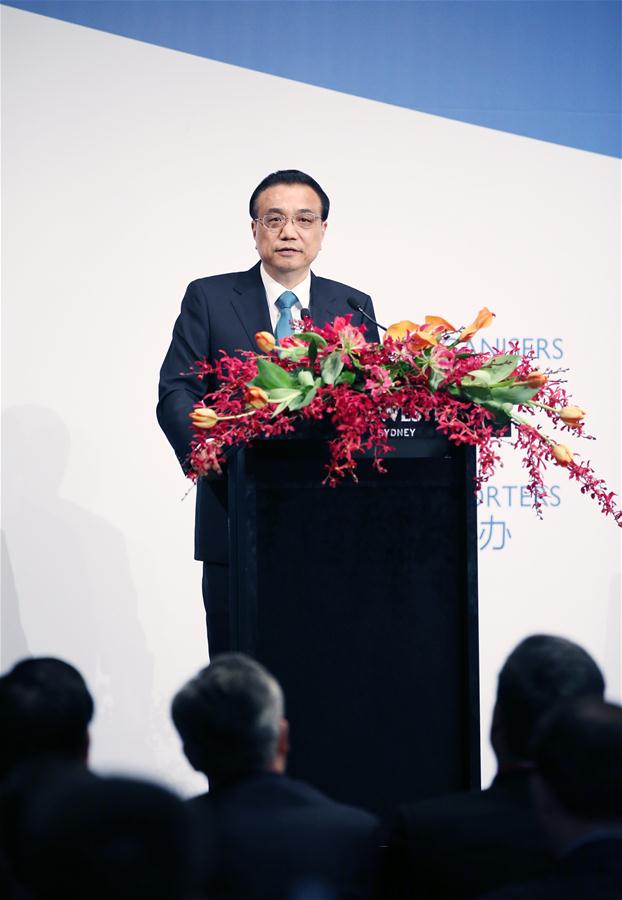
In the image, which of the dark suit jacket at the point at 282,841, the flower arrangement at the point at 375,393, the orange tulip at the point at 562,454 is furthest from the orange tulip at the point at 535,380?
the dark suit jacket at the point at 282,841

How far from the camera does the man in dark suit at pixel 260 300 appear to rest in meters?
2.87

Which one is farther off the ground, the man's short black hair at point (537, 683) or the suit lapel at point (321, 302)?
the suit lapel at point (321, 302)

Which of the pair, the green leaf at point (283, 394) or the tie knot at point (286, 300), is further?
the tie knot at point (286, 300)

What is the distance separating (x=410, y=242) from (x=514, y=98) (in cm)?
71

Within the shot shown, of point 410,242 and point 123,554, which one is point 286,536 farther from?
point 410,242

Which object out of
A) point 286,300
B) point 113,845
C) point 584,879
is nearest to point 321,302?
point 286,300

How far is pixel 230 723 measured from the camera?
1633 millimetres

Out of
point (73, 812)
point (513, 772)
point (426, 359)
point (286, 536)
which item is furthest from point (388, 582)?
point (73, 812)

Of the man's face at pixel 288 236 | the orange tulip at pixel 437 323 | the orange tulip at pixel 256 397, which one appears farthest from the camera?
the man's face at pixel 288 236

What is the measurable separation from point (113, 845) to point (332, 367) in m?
1.13

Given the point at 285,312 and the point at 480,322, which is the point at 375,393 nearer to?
the point at 480,322

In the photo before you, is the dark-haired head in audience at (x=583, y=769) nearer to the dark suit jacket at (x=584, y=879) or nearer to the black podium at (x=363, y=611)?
the dark suit jacket at (x=584, y=879)

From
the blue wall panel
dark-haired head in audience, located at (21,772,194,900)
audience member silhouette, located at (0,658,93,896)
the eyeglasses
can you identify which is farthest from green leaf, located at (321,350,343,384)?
the blue wall panel

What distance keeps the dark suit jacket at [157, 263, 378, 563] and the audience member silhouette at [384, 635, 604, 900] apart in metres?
1.17
